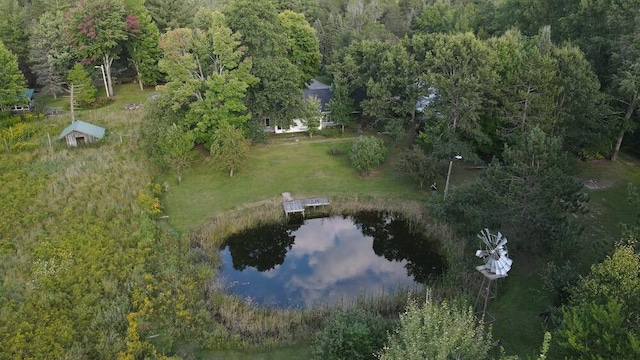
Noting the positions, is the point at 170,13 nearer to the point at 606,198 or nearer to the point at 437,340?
the point at 606,198

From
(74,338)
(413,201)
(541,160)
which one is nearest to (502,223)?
(541,160)

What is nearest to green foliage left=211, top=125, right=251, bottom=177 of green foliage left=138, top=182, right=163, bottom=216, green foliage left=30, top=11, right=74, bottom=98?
green foliage left=138, top=182, right=163, bottom=216

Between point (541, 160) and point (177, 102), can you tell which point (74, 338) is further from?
point (541, 160)

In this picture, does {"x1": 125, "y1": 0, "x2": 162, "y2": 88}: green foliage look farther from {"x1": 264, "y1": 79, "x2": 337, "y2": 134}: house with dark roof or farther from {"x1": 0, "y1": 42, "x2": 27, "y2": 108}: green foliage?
{"x1": 264, "y1": 79, "x2": 337, "y2": 134}: house with dark roof

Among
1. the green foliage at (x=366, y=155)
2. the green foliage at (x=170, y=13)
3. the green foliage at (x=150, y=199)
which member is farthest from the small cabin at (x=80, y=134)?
the green foliage at (x=170, y=13)

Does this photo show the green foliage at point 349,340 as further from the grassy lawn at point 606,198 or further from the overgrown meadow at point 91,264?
the grassy lawn at point 606,198

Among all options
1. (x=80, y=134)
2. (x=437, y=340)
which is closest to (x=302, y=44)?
(x=80, y=134)
